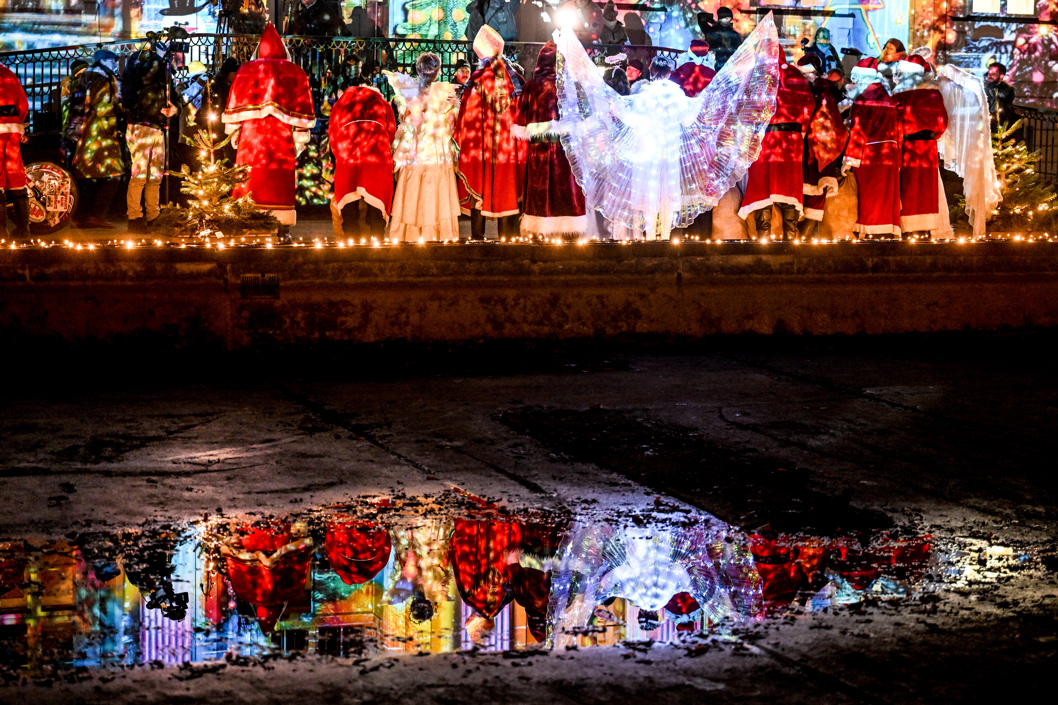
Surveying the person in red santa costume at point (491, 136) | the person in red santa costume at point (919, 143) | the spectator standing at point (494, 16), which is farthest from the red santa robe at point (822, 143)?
the spectator standing at point (494, 16)

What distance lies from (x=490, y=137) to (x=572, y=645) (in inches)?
360

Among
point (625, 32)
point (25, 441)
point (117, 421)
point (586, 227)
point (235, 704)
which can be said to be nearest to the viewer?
point (235, 704)

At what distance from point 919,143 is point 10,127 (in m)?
7.99

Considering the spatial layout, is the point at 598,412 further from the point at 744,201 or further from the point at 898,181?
the point at 898,181

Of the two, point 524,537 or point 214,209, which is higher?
point 214,209

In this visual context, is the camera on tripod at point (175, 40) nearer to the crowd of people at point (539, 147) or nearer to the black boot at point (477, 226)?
the crowd of people at point (539, 147)

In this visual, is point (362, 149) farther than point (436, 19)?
No

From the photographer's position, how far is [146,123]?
14.2m

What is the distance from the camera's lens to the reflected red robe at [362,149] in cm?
1274

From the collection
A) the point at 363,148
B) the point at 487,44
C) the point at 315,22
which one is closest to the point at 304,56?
the point at 315,22

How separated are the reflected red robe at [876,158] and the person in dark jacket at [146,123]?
6.55 m

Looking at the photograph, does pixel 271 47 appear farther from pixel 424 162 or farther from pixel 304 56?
pixel 304 56

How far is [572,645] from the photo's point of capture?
392cm

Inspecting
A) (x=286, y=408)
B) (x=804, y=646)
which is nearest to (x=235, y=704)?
(x=804, y=646)
